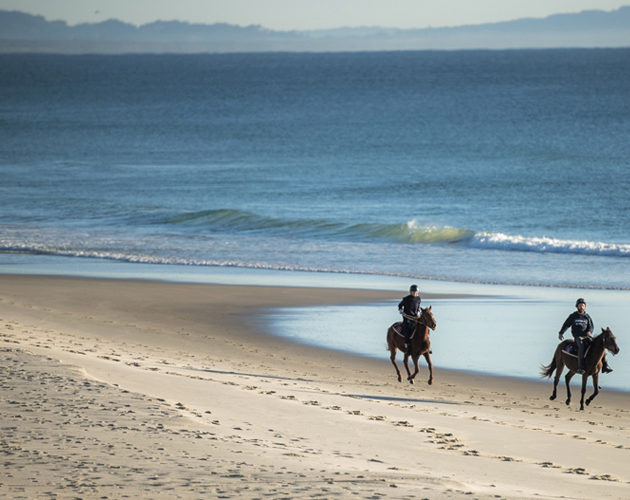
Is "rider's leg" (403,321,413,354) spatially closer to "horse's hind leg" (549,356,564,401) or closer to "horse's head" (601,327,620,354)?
"horse's hind leg" (549,356,564,401)

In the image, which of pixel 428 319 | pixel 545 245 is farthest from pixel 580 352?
pixel 545 245

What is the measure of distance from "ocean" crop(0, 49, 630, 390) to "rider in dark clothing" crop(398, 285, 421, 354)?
6.23 metres

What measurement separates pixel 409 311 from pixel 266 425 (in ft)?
16.9

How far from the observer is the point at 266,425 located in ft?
40.3

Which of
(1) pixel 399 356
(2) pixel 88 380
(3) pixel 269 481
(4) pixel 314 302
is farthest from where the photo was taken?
→ (4) pixel 314 302

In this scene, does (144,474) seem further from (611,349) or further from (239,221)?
(239,221)

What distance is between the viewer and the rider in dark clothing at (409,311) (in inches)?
656

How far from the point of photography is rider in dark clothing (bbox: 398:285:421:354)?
54.7ft

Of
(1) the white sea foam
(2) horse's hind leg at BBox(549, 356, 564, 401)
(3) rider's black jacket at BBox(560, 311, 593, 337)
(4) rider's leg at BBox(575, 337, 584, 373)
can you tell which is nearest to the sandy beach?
(2) horse's hind leg at BBox(549, 356, 564, 401)

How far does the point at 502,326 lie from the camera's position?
2075cm

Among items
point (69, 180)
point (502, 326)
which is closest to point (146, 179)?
point (69, 180)

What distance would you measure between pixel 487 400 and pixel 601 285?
40.6 feet

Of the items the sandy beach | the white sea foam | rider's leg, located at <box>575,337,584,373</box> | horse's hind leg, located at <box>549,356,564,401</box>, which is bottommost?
the sandy beach

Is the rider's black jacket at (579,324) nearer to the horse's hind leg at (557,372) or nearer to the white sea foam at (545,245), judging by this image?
the horse's hind leg at (557,372)
